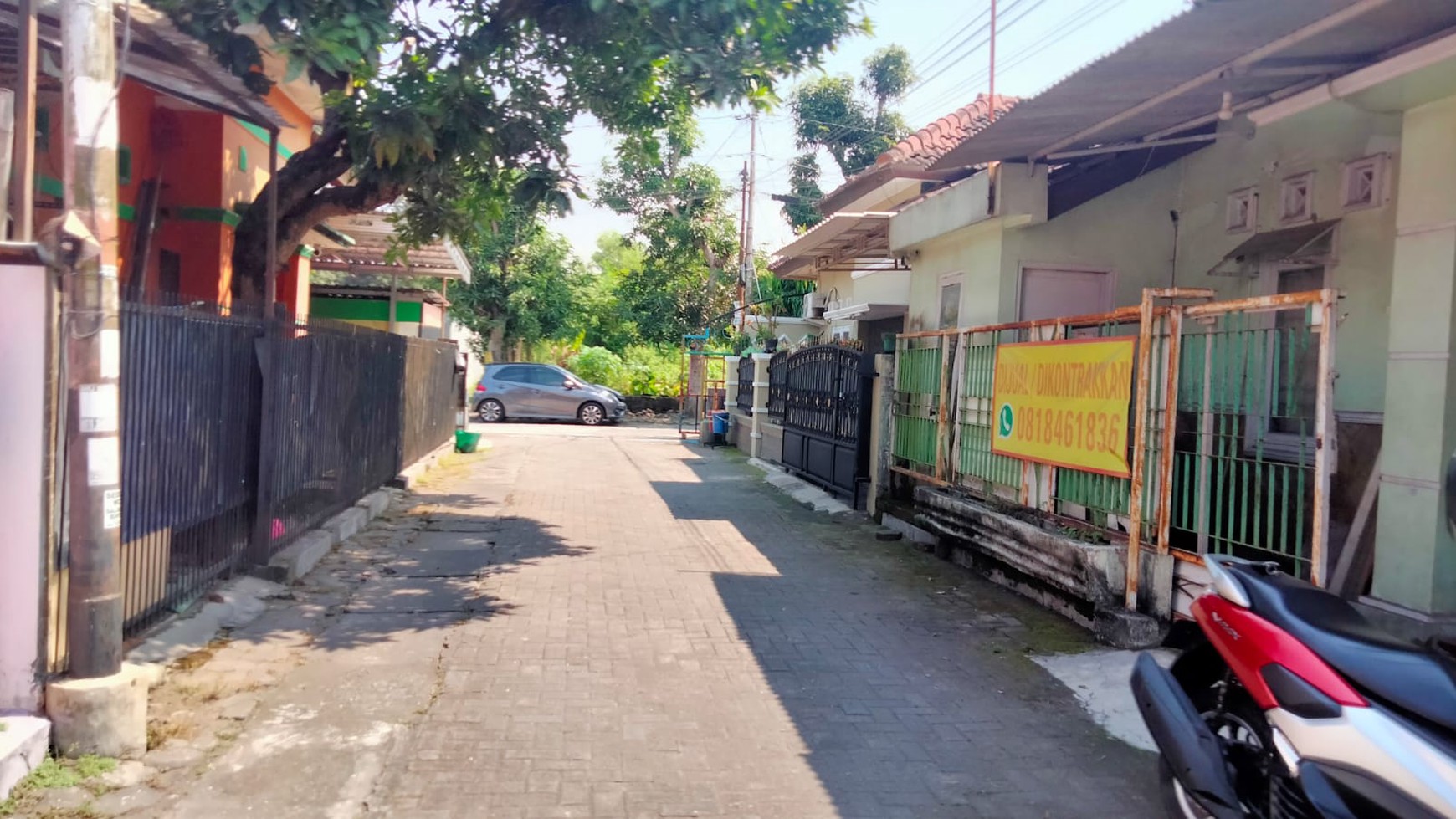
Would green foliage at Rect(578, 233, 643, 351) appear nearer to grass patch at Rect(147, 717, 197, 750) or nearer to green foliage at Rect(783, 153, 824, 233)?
green foliage at Rect(783, 153, 824, 233)

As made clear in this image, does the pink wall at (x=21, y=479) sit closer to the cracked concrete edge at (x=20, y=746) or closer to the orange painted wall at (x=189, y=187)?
the cracked concrete edge at (x=20, y=746)

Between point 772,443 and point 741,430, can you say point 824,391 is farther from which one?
point 741,430

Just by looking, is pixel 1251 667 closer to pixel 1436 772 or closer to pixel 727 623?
pixel 1436 772

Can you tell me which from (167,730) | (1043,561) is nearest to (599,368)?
(1043,561)

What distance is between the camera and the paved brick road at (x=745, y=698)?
4.06 m

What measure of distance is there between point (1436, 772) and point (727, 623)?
434cm

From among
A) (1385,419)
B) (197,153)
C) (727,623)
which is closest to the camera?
(1385,419)

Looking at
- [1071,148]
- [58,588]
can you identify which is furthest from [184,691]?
[1071,148]

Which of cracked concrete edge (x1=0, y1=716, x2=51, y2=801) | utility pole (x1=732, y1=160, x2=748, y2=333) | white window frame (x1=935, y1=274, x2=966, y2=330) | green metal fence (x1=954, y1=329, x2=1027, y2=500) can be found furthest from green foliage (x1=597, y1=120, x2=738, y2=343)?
cracked concrete edge (x1=0, y1=716, x2=51, y2=801)

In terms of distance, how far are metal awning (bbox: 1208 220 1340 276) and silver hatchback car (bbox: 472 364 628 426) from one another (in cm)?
1944

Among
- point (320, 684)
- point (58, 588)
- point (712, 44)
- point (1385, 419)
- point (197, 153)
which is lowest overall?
point (320, 684)

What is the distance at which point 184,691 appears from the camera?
496 centimetres

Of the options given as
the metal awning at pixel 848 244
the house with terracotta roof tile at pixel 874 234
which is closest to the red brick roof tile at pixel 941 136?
the house with terracotta roof tile at pixel 874 234

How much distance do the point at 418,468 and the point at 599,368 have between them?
18.3 m
